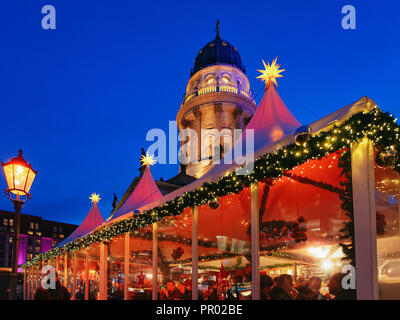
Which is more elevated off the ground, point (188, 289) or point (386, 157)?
point (386, 157)

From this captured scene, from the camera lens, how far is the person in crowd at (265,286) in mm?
5958

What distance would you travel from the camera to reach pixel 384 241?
4820 mm

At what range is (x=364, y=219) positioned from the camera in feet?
15.0

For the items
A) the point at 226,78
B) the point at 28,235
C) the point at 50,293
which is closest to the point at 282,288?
the point at 50,293

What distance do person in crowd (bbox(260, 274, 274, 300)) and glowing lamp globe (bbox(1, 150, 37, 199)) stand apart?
4237 mm

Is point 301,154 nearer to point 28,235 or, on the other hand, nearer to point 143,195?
point 143,195

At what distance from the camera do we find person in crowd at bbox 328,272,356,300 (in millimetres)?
4734

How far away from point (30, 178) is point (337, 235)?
4894 millimetres

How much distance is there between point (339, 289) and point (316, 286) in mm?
427

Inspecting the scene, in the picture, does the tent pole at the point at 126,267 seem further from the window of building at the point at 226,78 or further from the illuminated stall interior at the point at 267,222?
the window of building at the point at 226,78
